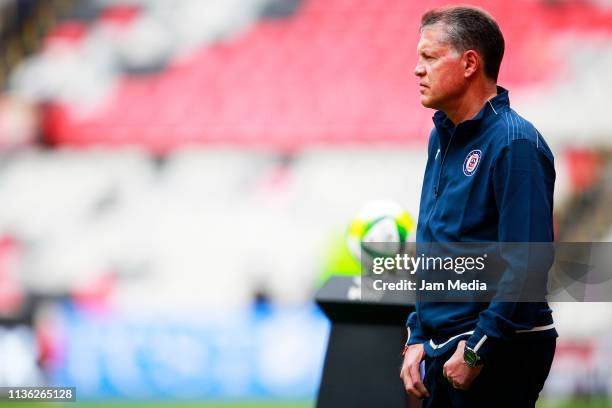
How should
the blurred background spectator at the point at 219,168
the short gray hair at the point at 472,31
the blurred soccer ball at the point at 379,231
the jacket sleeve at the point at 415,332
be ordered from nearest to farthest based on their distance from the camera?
the short gray hair at the point at 472,31
the jacket sleeve at the point at 415,332
the blurred soccer ball at the point at 379,231
the blurred background spectator at the point at 219,168

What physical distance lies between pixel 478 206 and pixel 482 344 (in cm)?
22

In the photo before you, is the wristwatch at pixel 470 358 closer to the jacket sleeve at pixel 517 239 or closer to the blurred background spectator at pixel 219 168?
the jacket sleeve at pixel 517 239

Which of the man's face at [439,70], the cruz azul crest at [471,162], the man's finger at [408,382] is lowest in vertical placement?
the man's finger at [408,382]

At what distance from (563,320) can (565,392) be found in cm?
37

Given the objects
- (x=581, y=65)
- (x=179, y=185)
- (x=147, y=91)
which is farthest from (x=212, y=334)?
(x=581, y=65)

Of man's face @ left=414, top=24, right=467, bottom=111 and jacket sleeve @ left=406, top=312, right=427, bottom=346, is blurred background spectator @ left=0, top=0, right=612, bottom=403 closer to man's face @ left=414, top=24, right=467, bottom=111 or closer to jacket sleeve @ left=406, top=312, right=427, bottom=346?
jacket sleeve @ left=406, top=312, right=427, bottom=346

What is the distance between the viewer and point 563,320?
423 cm

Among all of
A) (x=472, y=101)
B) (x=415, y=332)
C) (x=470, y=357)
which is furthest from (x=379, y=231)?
(x=470, y=357)

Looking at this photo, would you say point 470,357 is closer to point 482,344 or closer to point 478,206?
point 482,344

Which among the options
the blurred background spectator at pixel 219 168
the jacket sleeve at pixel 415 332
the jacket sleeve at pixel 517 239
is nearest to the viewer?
the jacket sleeve at pixel 517 239

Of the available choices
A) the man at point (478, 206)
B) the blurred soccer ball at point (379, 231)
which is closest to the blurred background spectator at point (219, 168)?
the blurred soccer ball at point (379, 231)

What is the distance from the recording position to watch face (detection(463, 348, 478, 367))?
4.19 feet

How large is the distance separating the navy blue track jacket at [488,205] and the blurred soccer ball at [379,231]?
0.59 metres

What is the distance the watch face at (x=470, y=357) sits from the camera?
1.28m
